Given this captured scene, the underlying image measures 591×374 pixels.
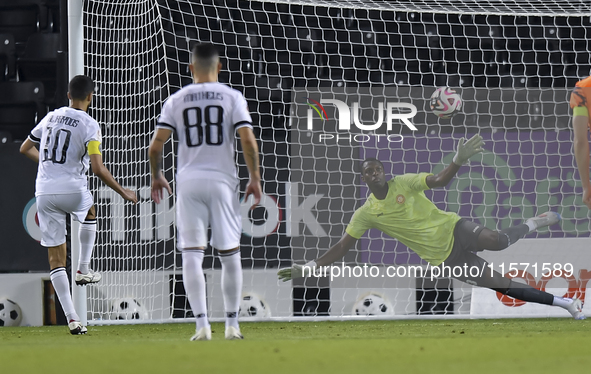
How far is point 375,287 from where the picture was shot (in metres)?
7.45

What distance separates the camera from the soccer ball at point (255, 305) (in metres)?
7.39

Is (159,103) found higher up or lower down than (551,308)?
higher up

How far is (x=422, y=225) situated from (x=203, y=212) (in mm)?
3688

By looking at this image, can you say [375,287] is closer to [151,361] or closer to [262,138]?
[262,138]

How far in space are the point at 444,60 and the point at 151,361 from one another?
7042 mm

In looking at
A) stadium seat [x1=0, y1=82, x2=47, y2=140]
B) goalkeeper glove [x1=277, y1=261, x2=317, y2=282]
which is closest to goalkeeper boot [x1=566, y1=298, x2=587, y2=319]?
goalkeeper glove [x1=277, y1=261, x2=317, y2=282]

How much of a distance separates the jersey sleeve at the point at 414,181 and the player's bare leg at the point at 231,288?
3.51 m

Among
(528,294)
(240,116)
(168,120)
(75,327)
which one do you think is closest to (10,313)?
(75,327)

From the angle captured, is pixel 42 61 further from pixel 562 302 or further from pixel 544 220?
pixel 562 302

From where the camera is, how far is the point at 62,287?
17.6ft

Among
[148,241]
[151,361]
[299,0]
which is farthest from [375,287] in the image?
[151,361]

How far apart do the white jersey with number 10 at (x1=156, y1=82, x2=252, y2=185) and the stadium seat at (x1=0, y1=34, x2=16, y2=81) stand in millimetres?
5652

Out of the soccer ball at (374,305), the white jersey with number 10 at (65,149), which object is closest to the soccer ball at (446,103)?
the soccer ball at (374,305)

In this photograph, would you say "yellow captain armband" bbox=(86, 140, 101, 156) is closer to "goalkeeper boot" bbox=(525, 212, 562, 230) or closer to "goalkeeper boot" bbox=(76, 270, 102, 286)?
"goalkeeper boot" bbox=(76, 270, 102, 286)
